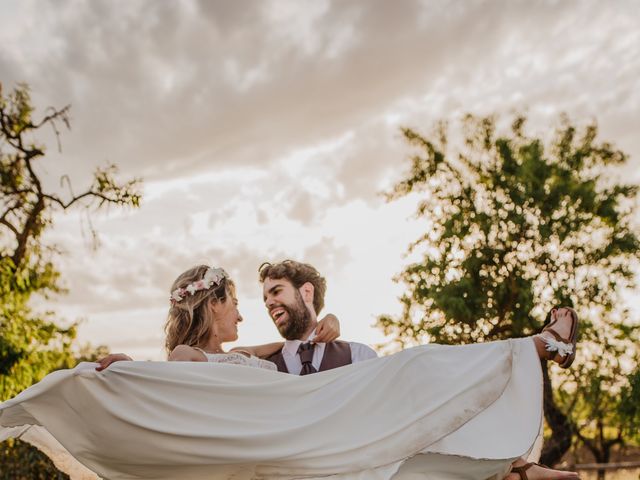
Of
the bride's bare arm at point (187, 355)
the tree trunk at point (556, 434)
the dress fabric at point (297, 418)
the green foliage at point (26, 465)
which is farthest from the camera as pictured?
the tree trunk at point (556, 434)

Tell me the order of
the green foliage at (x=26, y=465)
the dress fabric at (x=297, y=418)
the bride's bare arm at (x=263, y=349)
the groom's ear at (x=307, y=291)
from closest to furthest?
the dress fabric at (x=297, y=418), the bride's bare arm at (x=263, y=349), the groom's ear at (x=307, y=291), the green foliage at (x=26, y=465)

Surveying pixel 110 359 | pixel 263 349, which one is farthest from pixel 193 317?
pixel 110 359

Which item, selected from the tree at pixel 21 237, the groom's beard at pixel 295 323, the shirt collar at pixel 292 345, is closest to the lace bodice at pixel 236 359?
the shirt collar at pixel 292 345

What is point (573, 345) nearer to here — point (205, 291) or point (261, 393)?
point (261, 393)

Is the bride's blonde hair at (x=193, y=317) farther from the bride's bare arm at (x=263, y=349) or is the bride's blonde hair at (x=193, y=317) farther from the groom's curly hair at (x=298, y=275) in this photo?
the groom's curly hair at (x=298, y=275)

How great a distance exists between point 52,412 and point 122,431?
391 millimetres

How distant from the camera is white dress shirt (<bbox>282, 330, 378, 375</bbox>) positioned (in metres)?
5.07

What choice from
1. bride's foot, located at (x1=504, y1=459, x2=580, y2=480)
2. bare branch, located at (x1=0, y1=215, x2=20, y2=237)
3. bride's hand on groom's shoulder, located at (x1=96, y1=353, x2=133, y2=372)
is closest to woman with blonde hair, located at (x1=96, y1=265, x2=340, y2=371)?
bride's hand on groom's shoulder, located at (x1=96, y1=353, x2=133, y2=372)

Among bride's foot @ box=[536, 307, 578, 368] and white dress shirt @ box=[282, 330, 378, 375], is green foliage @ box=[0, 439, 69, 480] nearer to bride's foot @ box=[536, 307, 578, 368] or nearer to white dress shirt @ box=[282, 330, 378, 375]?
white dress shirt @ box=[282, 330, 378, 375]

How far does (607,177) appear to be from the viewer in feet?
59.9

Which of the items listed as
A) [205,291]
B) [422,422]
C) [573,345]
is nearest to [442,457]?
[422,422]

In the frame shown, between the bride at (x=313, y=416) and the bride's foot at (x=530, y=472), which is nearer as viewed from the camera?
the bride at (x=313, y=416)

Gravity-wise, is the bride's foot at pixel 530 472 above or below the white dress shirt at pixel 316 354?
below

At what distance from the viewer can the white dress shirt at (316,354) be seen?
16.6 feet
